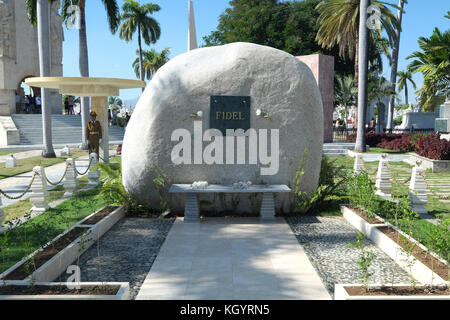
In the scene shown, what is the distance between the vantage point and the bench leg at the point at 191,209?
7473mm

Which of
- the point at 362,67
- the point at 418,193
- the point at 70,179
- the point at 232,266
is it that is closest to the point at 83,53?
the point at 70,179

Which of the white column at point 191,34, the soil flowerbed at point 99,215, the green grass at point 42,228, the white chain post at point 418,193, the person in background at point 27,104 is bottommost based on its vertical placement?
the green grass at point 42,228

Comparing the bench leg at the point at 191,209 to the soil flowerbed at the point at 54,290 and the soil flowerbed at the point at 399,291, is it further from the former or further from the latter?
the soil flowerbed at the point at 399,291

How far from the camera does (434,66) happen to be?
17.6 meters

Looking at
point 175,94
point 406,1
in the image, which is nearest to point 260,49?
point 175,94

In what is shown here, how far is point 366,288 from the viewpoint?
13.1 ft

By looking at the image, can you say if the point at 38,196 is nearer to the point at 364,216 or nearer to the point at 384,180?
the point at 364,216

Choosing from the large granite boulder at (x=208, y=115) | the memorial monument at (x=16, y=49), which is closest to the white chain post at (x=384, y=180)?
the large granite boulder at (x=208, y=115)

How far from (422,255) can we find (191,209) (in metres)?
4.09

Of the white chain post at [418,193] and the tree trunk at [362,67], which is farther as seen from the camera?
the tree trunk at [362,67]

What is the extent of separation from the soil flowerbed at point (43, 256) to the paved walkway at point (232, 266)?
1.36 meters

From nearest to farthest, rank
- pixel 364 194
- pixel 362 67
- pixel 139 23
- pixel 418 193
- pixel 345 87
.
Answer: pixel 364 194, pixel 418 193, pixel 362 67, pixel 345 87, pixel 139 23

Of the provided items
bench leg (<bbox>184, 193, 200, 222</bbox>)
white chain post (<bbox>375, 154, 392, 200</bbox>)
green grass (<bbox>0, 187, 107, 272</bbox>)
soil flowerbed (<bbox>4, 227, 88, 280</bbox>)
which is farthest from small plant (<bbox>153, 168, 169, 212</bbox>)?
white chain post (<bbox>375, 154, 392, 200</bbox>)

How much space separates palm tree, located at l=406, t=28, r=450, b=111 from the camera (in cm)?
1698
